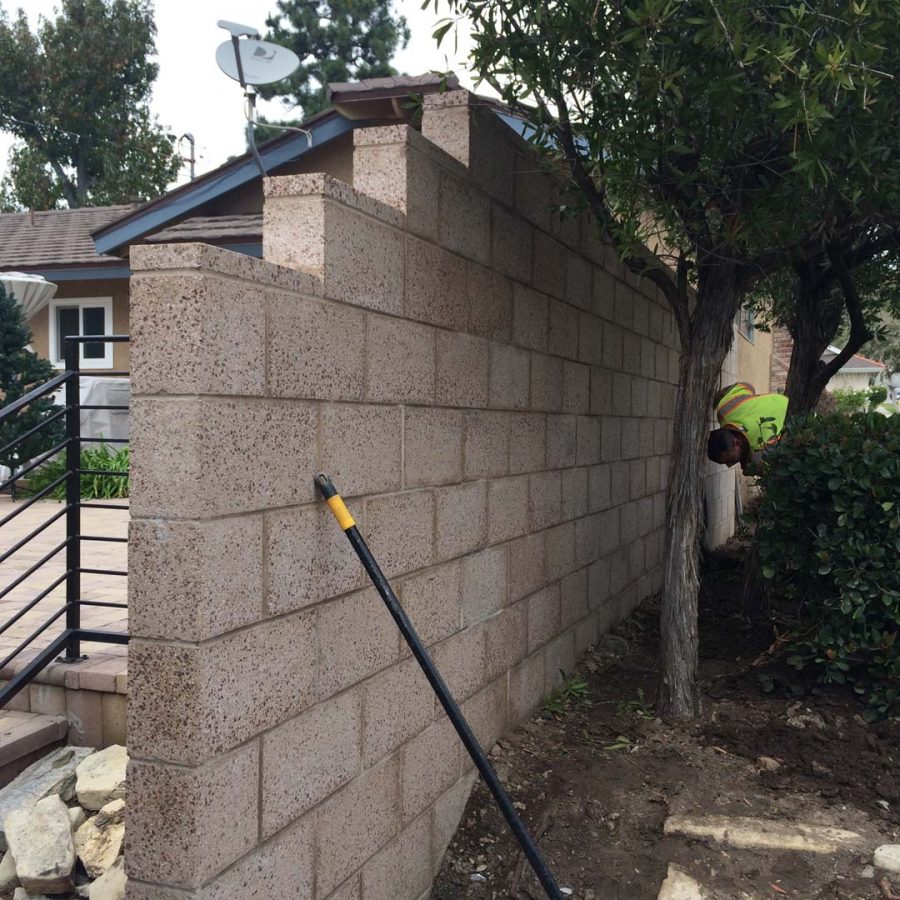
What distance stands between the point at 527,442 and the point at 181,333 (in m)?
2.51

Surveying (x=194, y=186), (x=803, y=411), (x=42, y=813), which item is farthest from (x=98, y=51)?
(x=42, y=813)

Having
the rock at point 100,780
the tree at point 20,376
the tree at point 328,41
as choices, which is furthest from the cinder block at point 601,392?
the tree at point 328,41

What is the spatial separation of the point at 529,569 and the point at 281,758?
2205 mm

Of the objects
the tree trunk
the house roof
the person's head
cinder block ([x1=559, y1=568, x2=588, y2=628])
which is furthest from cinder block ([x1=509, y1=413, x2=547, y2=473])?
the house roof

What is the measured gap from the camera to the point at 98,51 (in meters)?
28.8

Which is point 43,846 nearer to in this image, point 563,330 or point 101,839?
point 101,839

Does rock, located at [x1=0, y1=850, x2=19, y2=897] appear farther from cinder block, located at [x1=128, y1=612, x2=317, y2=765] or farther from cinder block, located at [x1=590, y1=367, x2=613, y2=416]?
cinder block, located at [x1=590, y1=367, x2=613, y2=416]

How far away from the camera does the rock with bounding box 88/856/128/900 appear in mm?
2836

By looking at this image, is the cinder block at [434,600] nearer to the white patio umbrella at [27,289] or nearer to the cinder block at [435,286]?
the cinder block at [435,286]

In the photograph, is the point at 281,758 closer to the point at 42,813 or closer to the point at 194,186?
the point at 42,813

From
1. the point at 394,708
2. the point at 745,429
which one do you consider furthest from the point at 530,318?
the point at 745,429

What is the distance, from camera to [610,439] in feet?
19.9

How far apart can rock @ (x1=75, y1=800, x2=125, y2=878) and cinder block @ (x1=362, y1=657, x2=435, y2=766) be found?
851 mm

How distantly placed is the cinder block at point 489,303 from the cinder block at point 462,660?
1.21m
